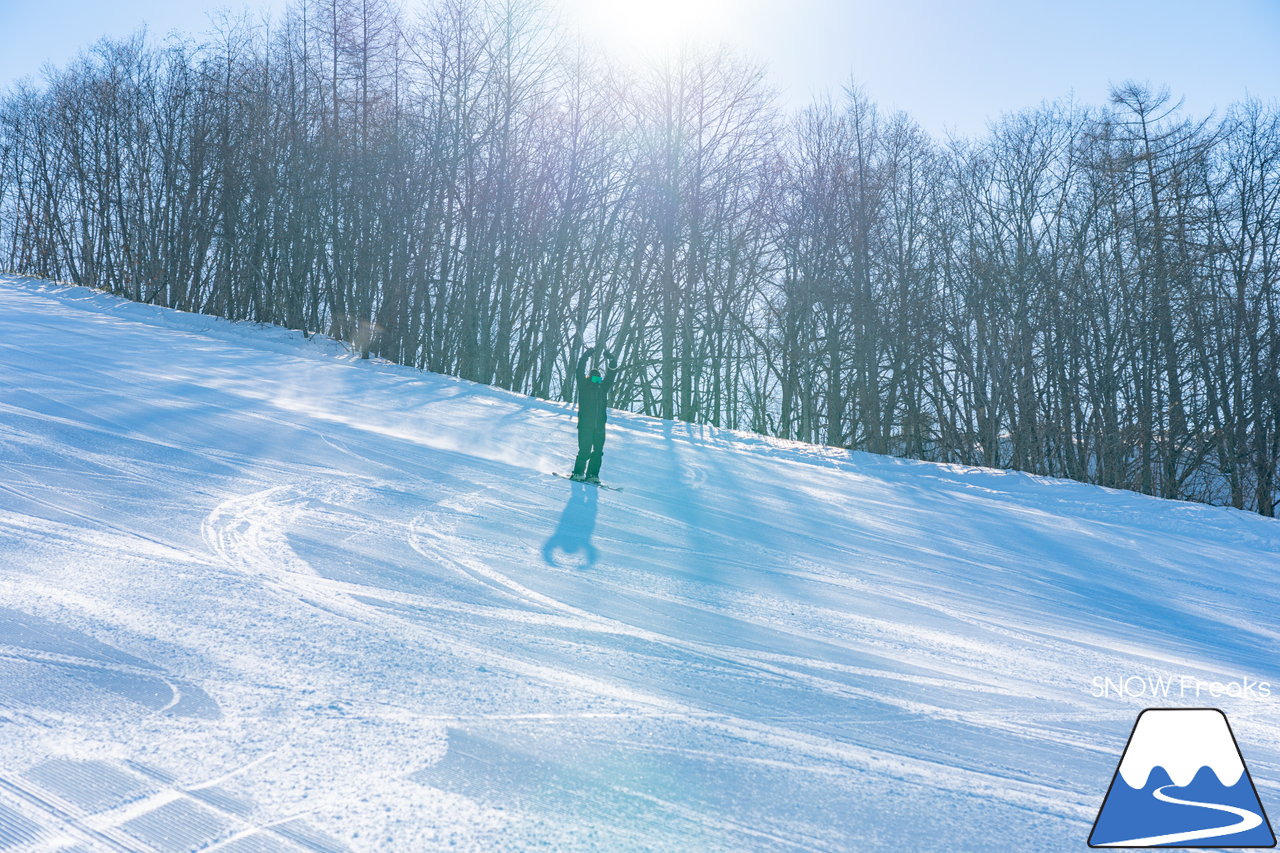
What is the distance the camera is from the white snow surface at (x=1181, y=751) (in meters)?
3.36

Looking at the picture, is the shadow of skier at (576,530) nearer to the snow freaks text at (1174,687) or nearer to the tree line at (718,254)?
the snow freaks text at (1174,687)

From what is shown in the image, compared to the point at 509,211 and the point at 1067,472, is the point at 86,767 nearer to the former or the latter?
the point at 509,211

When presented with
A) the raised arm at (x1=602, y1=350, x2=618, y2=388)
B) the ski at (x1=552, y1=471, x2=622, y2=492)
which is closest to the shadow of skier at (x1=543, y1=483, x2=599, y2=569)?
the ski at (x1=552, y1=471, x2=622, y2=492)

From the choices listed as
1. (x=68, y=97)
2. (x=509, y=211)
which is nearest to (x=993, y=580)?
(x=509, y=211)

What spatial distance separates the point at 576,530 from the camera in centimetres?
797

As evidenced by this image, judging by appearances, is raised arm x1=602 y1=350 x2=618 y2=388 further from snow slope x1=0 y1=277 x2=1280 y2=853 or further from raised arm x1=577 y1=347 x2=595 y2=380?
snow slope x1=0 y1=277 x2=1280 y2=853

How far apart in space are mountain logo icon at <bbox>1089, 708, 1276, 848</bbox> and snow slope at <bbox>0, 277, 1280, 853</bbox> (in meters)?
0.21

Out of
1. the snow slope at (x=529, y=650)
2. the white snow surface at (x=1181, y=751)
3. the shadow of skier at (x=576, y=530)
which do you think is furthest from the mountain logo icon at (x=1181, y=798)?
the shadow of skier at (x=576, y=530)

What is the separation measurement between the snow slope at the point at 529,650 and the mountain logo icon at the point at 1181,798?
0.21 m

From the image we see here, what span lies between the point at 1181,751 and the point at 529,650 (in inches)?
131

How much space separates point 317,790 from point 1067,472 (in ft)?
92.9

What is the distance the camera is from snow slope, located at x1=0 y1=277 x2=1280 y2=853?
10.0ft

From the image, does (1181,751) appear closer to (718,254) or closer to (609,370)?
(609,370)

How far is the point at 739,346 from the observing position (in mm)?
33938
